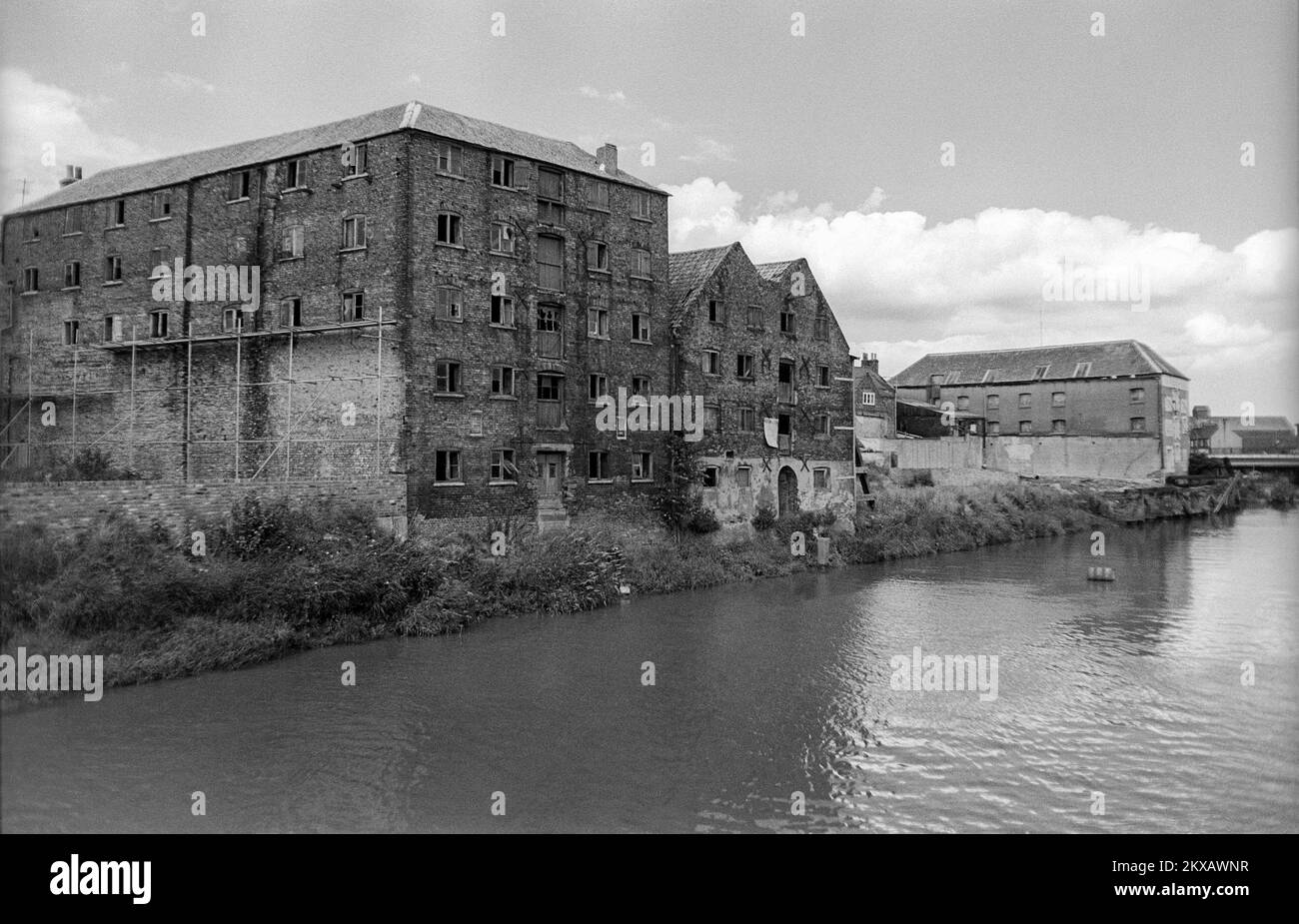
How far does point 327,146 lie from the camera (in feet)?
91.6

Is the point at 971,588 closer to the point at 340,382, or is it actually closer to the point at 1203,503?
the point at 340,382

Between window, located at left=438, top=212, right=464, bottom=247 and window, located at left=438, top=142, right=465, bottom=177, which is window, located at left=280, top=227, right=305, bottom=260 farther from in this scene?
window, located at left=438, top=142, right=465, bottom=177

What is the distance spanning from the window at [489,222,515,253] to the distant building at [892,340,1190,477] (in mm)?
42637

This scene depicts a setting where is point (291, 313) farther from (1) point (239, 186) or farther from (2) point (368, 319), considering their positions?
(1) point (239, 186)

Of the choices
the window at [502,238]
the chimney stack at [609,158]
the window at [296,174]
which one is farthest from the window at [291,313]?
the chimney stack at [609,158]

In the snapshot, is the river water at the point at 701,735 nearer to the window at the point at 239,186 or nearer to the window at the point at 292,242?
the window at the point at 292,242

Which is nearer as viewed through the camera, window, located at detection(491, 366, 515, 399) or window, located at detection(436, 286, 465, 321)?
window, located at detection(436, 286, 465, 321)

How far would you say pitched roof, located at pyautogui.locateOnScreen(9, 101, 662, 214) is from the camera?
27.8 metres

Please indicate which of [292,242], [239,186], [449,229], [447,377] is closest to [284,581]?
[447,377]

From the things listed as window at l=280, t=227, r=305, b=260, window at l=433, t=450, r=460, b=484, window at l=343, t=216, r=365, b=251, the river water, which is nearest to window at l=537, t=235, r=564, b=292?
window at l=343, t=216, r=365, b=251

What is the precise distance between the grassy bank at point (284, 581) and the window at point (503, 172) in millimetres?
10705

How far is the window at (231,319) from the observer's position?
96.3 ft

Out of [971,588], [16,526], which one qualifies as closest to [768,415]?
[971,588]
